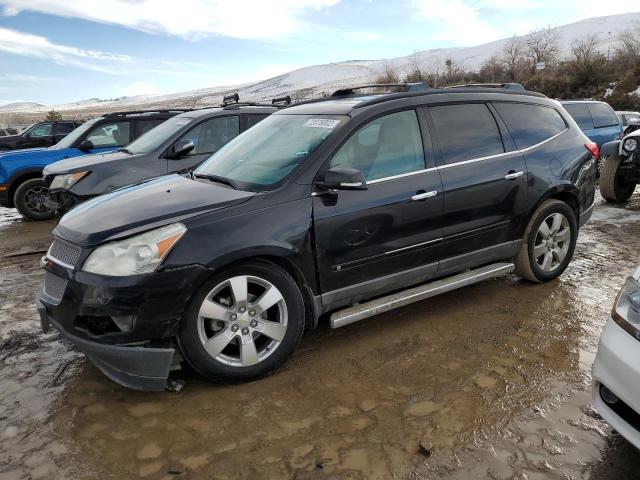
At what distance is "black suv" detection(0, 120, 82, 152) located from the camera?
14867mm

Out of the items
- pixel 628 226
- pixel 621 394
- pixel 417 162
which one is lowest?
pixel 628 226

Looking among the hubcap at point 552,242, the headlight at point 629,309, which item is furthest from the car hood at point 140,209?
the hubcap at point 552,242

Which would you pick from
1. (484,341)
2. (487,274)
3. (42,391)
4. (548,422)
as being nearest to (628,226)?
(487,274)

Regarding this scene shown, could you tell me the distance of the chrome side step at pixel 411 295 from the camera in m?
3.27

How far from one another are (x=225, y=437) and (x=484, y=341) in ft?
6.22

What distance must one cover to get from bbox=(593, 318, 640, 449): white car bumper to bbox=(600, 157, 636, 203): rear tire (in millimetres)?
6782

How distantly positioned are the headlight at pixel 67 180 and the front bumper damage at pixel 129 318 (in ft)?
13.5

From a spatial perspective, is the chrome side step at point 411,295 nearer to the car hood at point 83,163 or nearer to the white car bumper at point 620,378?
the white car bumper at point 620,378

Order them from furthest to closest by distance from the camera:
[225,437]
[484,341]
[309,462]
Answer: [484,341]
[225,437]
[309,462]

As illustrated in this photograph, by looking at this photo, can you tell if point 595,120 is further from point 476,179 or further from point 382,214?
point 382,214

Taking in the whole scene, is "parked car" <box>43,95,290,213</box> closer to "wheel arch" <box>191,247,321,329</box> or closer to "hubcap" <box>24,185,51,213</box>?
"hubcap" <box>24,185,51,213</box>

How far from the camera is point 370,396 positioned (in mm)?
2877

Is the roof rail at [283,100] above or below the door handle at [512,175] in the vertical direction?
above

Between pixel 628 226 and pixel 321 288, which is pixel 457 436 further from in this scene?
pixel 628 226
